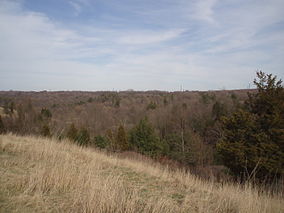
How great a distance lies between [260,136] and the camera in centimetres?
1191

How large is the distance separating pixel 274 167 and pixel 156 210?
10411 mm

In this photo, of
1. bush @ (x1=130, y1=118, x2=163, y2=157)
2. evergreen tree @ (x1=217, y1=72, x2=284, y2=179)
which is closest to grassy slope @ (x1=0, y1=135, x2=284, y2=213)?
evergreen tree @ (x1=217, y1=72, x2=284, y2=179)

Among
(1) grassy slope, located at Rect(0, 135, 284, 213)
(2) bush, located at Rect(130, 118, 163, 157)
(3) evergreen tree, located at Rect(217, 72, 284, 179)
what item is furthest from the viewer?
(2) bush, located at Rect(130, 118, 163, 157)

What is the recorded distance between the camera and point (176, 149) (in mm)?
29656

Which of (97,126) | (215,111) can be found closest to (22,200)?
(215,111)

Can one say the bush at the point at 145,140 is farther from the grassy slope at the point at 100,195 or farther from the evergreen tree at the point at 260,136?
the grassy slope at the point at 100,195

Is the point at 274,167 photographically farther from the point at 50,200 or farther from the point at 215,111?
the point at 215,111

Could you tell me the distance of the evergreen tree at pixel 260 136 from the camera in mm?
11422

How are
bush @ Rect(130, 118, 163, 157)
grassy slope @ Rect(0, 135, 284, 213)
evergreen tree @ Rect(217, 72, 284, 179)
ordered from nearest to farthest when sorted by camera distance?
grassy slope @ Rect(0, 135, 284, 213), evergreen tree @ Rect(217, 72, 284, 179), bush @ Rect(130, 118, 163, 157)

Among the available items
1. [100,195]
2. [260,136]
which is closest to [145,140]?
[260,136]

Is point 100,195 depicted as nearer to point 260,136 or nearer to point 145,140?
point 260,136

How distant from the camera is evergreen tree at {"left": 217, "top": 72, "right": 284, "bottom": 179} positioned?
1142 cm

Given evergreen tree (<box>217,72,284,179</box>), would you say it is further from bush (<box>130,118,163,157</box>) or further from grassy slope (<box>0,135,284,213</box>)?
bush (<box>130,118,163,157</box>)

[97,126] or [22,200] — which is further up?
[22,200]
